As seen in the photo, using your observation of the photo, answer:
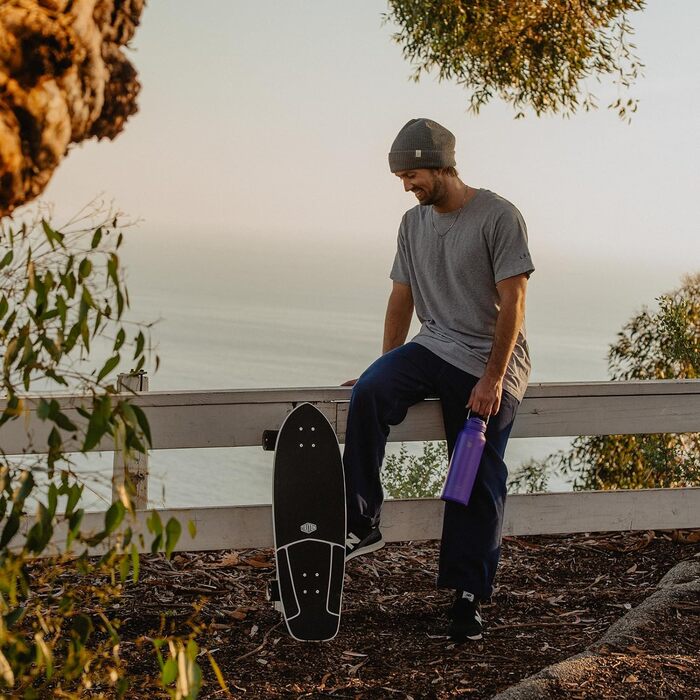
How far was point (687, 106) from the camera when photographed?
1042 centimetres

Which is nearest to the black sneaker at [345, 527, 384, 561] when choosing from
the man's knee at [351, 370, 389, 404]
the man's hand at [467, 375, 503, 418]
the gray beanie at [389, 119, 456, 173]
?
the man's knee at [351, 370, 389, 404]

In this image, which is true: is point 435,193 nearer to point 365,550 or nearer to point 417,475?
point 365,550

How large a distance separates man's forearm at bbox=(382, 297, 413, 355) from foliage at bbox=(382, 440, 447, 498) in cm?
167

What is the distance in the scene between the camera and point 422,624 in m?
3.80

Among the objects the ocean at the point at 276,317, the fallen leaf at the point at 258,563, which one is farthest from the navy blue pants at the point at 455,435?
the ocean at the point at 276,317

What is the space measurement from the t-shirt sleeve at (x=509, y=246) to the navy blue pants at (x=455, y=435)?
16.4 inches

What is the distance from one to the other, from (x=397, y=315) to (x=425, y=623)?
3.86ft

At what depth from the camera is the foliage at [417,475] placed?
5.80 meters

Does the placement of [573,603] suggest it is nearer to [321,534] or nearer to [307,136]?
[321,534]

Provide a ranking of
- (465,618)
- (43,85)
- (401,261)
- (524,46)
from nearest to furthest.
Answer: (43,85)
(465,618)
(401,261)
(524,46)

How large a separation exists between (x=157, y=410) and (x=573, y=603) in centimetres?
180

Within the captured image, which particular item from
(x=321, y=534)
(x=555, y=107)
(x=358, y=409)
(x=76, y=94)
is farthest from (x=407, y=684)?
(x=555, y=107)

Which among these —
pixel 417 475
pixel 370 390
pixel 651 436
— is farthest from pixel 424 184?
pixel 651 436

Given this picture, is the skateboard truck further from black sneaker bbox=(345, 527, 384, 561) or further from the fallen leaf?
the fallen leaf
